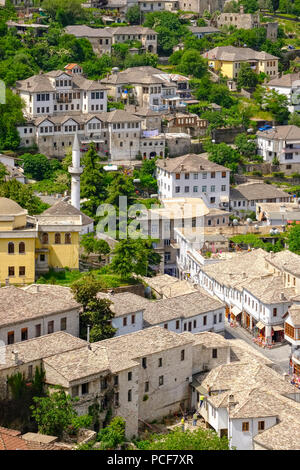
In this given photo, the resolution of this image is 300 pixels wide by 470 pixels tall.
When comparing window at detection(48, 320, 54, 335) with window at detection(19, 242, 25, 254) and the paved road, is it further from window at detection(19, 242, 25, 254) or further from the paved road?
the paved road

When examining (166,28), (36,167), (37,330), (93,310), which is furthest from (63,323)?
(166,28)

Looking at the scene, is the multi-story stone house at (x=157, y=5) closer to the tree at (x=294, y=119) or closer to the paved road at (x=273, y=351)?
the tree at (x=294, y=119)

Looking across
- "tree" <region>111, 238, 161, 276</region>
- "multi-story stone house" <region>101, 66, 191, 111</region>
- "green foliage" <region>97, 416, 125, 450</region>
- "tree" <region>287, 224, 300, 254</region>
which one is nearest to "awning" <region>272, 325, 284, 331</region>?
"tree" <region>111, 238, 161, 276</region>

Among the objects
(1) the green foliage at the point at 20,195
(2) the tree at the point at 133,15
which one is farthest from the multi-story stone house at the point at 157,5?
(1) the green foliage at the point at 20,195

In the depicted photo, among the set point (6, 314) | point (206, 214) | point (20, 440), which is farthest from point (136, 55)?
point (20, 440)

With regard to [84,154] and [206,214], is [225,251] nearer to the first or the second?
[206,214]
